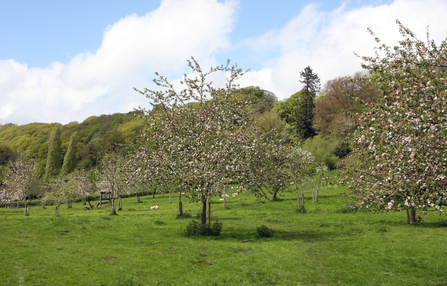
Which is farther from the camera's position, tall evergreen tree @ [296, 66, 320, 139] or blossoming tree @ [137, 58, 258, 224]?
tall evergreen tree @ [296, 66, 320, 139]

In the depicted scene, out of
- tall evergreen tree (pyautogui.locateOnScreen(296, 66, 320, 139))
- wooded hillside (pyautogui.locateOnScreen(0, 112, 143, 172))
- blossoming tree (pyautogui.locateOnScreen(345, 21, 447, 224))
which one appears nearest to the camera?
blossoming tree (pyautogui.locateOnScreen(345, 21, 447, 224))

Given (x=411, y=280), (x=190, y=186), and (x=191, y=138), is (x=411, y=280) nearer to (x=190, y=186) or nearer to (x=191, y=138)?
(x=190, y=186)

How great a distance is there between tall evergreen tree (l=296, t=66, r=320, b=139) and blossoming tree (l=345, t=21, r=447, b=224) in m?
83.7

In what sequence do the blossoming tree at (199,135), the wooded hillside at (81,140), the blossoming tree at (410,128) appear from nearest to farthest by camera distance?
the blossoming tree at (410,128), the blossoming tree at (199,135), the wooded hillside at (81,140)

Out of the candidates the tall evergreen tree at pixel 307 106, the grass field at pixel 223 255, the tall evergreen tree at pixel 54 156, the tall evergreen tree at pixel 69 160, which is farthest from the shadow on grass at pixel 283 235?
the tall evergreen tree at pixel 54 156

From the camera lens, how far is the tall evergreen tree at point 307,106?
326ft

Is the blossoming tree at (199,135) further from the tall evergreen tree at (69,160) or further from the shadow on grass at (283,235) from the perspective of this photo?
the tall evergreen tree at (69,160)

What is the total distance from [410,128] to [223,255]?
13675 mm

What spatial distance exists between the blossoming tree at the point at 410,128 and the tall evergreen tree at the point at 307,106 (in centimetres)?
8372

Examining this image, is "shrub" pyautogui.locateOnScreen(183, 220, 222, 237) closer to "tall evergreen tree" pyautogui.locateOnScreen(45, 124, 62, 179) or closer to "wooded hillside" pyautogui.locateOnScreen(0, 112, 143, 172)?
"wooded hillside" pyautogui.locateOnScreen(0, 112, 143, 172)

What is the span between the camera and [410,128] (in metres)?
12.1

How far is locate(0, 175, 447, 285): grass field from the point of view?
51.9ft

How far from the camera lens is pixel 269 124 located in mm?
82688

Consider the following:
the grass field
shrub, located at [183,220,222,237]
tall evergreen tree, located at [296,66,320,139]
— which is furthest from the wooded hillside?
shrub, located at [183,220,222,237]
